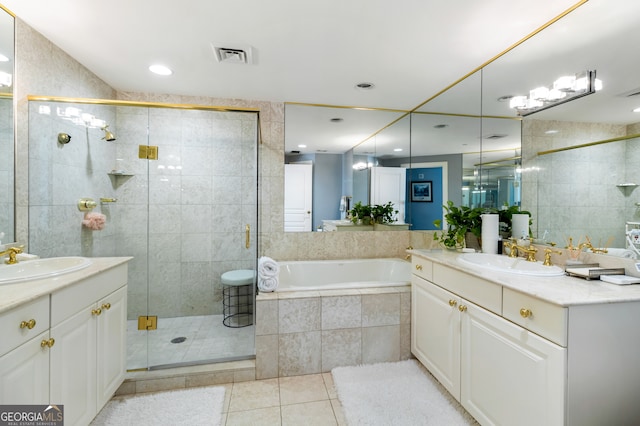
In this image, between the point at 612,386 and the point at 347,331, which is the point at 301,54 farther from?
the point at 612,386

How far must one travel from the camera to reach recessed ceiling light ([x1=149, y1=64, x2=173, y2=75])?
2.22 metres

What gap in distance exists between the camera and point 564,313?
1.05m

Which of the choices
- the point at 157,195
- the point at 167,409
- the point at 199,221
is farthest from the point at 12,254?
the point at 199,221

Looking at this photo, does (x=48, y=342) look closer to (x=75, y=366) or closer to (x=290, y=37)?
(x=75, y=366)

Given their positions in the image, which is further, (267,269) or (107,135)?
(107,135)

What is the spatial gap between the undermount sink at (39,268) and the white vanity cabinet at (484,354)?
83.1 inches

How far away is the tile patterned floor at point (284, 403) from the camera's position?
1.66m

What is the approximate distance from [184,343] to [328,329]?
121 cm

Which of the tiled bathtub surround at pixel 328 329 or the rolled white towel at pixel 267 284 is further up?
the rolled white towel at pixel 267 284

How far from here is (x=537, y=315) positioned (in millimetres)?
1160

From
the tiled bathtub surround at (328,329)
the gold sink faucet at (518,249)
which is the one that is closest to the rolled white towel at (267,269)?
the tiled bathtub surround at (328,329)

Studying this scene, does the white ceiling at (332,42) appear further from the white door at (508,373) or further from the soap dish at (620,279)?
the white door at (508,373)

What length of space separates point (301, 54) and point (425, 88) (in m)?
1.23

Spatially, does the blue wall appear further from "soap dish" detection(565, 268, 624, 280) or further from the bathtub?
"soap dish" detection(565, 268, 624, 280)
